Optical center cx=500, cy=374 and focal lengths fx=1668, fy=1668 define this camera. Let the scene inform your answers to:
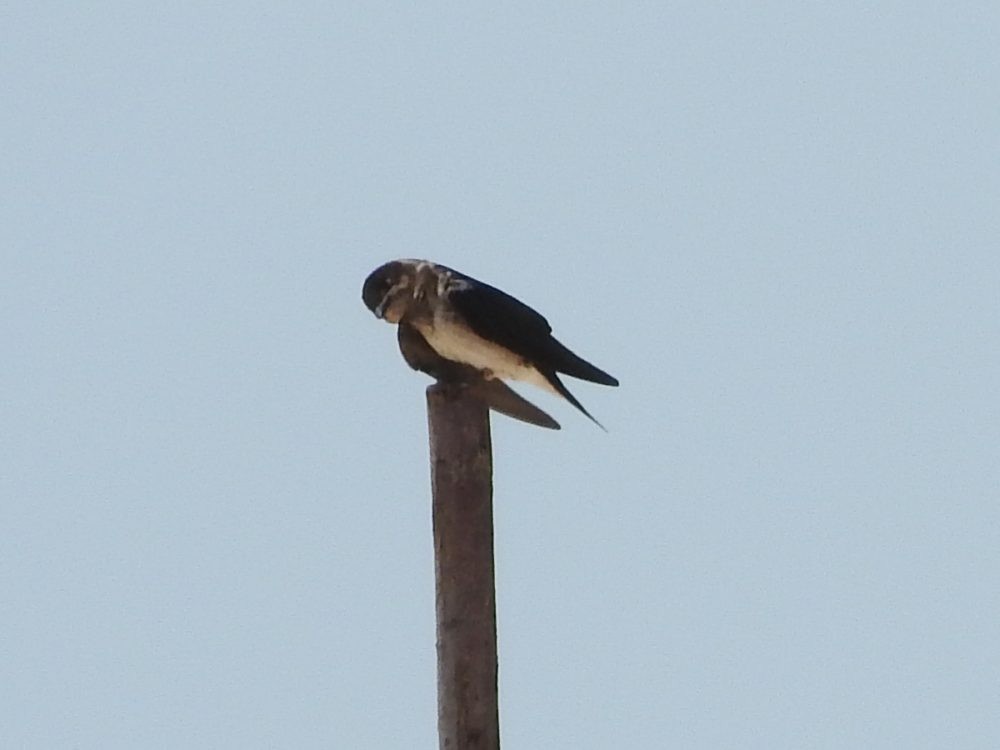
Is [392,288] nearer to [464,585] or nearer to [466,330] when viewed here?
[466,330]

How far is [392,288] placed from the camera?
10.7 ft

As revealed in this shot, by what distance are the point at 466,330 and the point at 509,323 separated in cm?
9

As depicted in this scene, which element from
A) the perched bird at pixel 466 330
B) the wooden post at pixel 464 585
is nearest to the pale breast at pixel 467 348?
the perched bird at pixel 466 330

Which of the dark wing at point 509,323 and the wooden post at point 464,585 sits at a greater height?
the dark wing at point 509,323

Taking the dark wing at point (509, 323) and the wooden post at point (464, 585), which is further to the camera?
the dark wing at point (509, 323)

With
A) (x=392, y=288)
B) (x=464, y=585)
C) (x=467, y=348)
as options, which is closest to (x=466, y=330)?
(x=467, y=348)

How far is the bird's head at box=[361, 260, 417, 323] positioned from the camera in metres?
3.27

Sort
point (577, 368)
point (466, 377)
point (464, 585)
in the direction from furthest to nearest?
point (577, 368) < point (466, 377) < point (464, 585)

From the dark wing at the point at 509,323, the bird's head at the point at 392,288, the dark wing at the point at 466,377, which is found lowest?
the dark wing at the point at 466,377

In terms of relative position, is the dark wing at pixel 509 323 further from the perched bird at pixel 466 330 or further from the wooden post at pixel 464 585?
the wooden post at pixel 464 585

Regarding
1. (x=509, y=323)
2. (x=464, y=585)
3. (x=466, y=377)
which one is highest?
(x=509, y=323)

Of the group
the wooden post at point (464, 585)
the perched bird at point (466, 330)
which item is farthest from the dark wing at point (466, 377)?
the wooden post at point (464, 585)

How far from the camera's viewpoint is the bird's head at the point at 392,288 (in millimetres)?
3271

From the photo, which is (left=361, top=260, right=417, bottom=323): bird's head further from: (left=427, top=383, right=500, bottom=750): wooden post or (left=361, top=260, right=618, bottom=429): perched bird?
(left=427, top=383, right=500, bottom=750): wooden post
